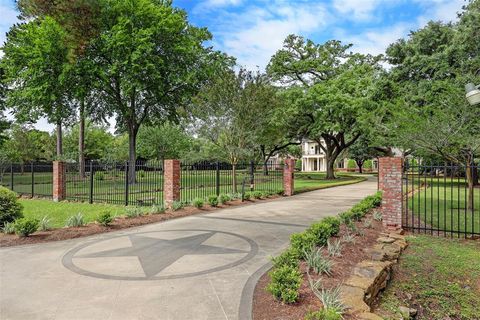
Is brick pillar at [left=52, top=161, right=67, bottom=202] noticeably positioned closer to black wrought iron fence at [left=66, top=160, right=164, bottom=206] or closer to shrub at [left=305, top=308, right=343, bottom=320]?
black wrought iron fence at [left=66, top=160, right=164, bottom=206]

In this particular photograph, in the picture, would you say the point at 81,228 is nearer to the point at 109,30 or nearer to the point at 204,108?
the point at 204,108

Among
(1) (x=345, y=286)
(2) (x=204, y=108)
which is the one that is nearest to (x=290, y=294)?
(1) (x=345, y=286)

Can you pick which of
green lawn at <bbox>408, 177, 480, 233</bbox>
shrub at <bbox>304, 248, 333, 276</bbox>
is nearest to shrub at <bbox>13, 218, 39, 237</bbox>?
shrub at <bbox>304, 248, 333, 276</bbox>

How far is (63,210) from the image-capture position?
11.7m

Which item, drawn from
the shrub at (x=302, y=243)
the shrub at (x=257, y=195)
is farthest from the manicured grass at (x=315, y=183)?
the shrub at (x=302, y=243)

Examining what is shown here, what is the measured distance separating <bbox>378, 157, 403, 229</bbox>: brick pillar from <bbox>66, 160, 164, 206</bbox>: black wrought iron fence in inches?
310

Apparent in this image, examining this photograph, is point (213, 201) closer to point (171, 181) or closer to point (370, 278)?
point (171, 181)

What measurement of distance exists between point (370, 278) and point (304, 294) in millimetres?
1020

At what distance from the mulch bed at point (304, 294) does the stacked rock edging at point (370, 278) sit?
0.16 m

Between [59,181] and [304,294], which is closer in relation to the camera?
[304,294]

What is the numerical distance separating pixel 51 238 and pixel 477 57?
19942 mm

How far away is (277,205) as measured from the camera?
40.4 feet

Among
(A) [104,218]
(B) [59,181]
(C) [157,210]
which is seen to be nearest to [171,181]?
(C) [157,210]

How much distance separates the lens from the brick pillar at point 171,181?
11461mm
